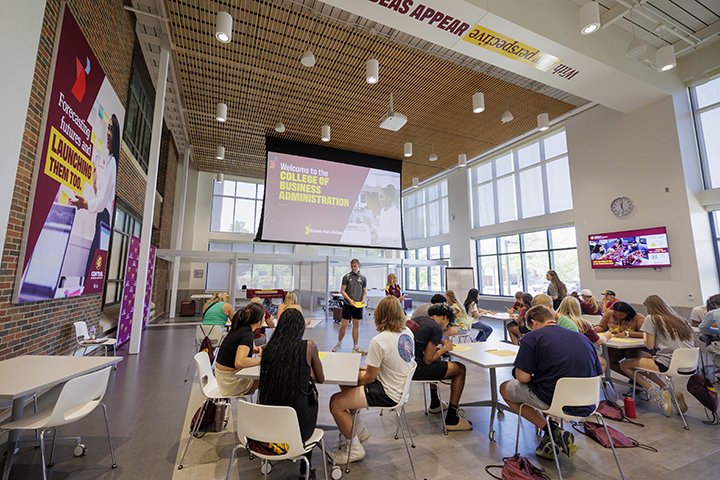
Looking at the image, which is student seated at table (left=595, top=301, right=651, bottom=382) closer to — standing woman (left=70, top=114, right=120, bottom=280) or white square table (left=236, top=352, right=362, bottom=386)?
white square table (left=236, top=352, right=362, bottom=386)

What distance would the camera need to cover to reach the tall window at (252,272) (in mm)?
12789

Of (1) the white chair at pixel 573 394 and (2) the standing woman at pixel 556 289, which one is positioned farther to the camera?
(2) the standing woman at pixel 556 289

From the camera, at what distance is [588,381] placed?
6.96ft

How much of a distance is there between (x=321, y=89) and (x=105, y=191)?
416cm

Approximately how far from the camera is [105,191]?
4.64m

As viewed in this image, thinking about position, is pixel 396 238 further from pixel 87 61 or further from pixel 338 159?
→ pixel 87 61

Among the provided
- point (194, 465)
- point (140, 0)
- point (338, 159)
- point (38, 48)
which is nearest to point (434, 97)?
point (338, 159)

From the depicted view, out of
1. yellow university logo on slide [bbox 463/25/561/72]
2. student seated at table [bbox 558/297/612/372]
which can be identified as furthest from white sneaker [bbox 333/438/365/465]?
yellow university logo on slide [bbox 463/25/561/72]

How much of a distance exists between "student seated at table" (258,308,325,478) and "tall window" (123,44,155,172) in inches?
234

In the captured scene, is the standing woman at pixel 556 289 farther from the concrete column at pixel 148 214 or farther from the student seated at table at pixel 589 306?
the concrete column at pixel 148 214

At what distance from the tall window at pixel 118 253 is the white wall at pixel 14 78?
3438 millimetres

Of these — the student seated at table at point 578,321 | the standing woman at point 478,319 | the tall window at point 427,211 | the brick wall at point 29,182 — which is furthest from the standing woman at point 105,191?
the tall window at point 427,211

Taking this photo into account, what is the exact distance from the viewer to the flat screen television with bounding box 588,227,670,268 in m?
6.29

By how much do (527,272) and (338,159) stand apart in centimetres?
693
